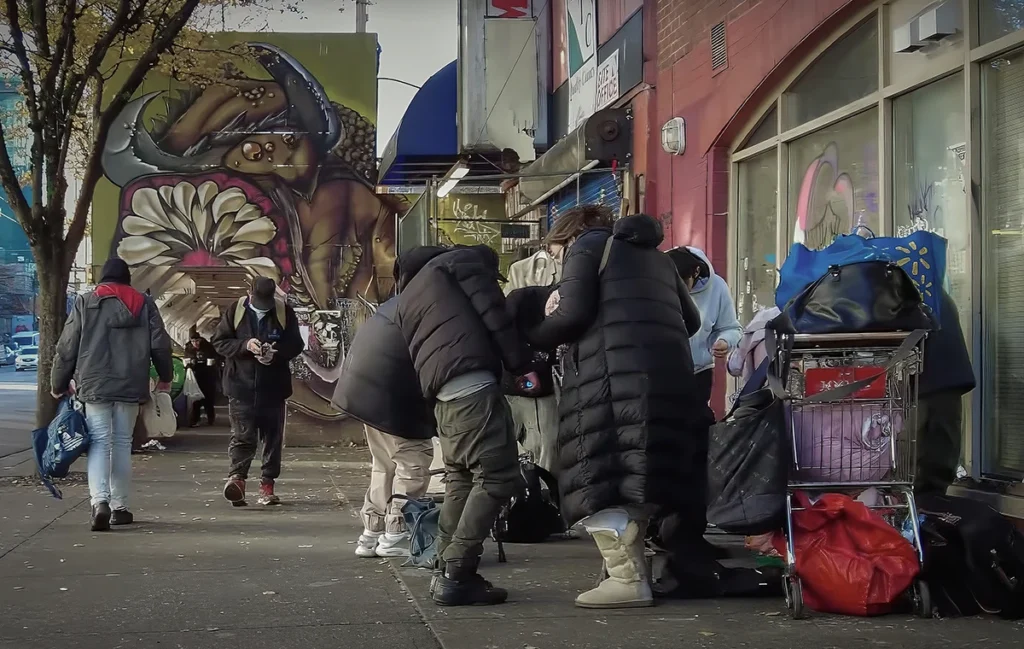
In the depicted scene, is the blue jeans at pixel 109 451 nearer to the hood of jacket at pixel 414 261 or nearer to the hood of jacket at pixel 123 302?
the hood of jacket at pixel 123 302

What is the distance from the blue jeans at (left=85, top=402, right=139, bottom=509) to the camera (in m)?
8.46

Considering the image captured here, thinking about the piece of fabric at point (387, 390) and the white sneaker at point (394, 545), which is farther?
the white sneaker at point (394, 545)

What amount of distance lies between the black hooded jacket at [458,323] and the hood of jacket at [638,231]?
2.13 ft

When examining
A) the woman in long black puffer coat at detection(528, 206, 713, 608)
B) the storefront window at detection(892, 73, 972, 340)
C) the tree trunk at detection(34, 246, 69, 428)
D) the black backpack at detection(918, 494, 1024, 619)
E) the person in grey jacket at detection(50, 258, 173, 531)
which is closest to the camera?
the black backpack at detection(918, 494, 1024, 619)

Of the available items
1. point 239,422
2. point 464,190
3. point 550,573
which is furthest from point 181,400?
point 550,573

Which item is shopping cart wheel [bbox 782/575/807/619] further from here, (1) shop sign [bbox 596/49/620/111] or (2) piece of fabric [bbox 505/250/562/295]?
(1) shop sign [bbox 596/49/620/111]

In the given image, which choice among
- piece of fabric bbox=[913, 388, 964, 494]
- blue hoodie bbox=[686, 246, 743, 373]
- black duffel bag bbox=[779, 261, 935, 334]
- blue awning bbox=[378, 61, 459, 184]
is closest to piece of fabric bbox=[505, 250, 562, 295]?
blue hoodie bbox=[686, 246, 743, 373]

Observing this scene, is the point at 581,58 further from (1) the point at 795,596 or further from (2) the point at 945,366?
(1) the point at 795,596

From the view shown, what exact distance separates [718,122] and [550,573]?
490cm

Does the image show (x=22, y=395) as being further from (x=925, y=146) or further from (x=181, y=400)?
(x=925, y=146)

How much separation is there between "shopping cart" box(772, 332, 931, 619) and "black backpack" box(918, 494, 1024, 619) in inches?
4.4

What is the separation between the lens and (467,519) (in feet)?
18.6

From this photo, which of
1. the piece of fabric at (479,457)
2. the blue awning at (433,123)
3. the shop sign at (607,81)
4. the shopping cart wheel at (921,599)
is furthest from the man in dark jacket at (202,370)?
the shopping cart wheel at (921,599)

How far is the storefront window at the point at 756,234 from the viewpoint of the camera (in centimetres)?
983
